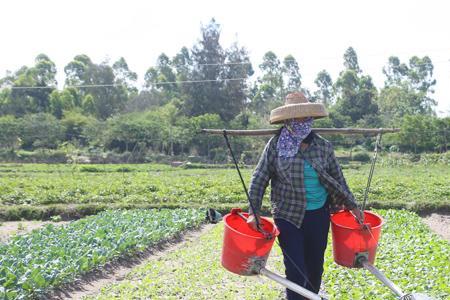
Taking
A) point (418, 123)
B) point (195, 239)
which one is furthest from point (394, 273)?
point (418, 123)

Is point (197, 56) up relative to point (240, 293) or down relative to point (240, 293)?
up

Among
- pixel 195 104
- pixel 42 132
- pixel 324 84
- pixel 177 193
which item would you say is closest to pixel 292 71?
pixel 324 84

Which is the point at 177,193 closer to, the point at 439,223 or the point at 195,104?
the point at 439,223

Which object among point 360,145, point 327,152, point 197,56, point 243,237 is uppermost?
point 197,56

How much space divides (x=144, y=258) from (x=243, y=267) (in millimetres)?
5510

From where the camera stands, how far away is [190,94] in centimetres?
5075

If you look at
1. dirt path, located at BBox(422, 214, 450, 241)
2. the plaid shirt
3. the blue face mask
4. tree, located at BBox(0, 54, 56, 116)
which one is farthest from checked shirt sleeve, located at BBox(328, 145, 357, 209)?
tree, located at BBox(0, 54, 56, 116)

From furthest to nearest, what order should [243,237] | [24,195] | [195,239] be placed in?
[24,195] → [195,239] → [243,237]

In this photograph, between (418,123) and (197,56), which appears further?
(197,56)

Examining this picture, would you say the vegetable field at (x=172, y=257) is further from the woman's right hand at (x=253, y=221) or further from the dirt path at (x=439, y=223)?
the woman's right hand at (x=253, y=221)

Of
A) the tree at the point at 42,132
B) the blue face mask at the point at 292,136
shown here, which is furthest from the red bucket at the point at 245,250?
the tree at the point at 42,132

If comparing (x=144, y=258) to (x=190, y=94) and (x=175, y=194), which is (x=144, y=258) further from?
(x=190, y=94)

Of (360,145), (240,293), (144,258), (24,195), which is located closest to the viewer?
(240,293)

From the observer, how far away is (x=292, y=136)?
364 cm
